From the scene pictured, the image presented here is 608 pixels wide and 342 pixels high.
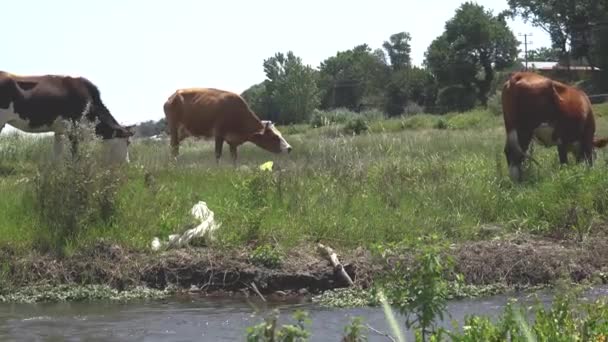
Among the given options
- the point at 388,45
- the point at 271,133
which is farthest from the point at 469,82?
the point at 271,133

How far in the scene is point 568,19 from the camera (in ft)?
251

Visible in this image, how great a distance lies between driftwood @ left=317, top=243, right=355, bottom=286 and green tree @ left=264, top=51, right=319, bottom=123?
222ft

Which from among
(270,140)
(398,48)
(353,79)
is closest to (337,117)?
(270,140)

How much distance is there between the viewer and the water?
315 inches

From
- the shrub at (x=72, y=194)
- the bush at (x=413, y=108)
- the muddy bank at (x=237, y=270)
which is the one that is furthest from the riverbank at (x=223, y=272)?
the bush at (x=413, y=108)

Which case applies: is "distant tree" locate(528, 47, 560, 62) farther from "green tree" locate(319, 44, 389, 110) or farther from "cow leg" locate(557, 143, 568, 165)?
"cow leg" locate(557, 143, 568, 165)

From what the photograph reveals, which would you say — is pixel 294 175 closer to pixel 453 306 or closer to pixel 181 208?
pixel 181 208

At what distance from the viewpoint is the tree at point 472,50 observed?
79000 mm

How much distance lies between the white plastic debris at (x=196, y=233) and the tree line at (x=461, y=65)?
2364 inches

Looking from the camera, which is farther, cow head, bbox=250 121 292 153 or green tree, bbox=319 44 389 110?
green tree, bbox=319 44 389 110

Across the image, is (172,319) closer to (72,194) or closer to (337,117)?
(72,194)

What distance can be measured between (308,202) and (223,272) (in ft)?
7.18

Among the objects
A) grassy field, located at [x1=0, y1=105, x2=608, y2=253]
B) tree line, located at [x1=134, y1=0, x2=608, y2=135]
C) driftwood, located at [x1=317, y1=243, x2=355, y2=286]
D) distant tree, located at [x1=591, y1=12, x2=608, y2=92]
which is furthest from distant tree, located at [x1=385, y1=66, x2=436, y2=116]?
driftwood, located at [x1=317, y1=243, x2=355, y2=286]

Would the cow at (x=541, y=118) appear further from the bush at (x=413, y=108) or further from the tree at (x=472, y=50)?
the tree at (x=472, y=50)
